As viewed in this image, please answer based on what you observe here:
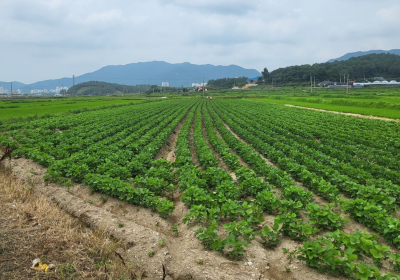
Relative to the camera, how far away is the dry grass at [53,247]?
15.0 ft

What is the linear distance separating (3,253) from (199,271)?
3.91 metres

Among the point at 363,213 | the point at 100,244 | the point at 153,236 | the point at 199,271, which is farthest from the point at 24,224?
the point at 363,213

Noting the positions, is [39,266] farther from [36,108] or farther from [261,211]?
[36,108]

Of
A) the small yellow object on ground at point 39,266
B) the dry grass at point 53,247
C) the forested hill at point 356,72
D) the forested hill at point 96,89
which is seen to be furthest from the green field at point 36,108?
the forested hill at point 96,89

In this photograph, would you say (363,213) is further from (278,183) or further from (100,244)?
(100,244)

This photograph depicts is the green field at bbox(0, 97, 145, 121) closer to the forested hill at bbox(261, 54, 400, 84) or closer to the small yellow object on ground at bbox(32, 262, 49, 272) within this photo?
the small yellow object on ground at bbox(32, 262, 49, 272)

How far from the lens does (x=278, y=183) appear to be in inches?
333

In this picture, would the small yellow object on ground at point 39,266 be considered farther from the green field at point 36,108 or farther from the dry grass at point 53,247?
the green field at point 36,108

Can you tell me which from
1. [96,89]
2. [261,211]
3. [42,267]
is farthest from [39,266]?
[96,89]

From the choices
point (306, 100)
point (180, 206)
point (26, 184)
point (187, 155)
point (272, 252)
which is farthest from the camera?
point (306, 100)

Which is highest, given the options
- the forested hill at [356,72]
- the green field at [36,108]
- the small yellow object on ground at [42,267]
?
the forested hill at [356,72]

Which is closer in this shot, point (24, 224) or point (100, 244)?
point (100, 244)

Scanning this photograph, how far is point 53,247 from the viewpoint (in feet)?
17.1

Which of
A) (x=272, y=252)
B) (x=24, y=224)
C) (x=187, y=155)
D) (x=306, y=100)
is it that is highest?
(x=306, y=100)
